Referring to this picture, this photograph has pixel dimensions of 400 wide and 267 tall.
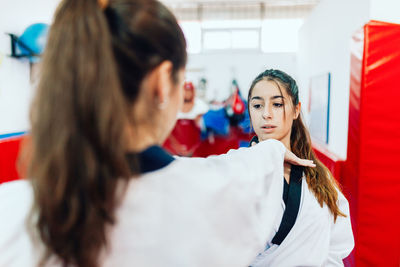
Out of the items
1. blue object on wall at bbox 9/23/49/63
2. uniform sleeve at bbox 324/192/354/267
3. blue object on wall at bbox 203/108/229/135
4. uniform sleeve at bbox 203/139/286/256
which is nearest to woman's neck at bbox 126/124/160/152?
uniform sleeve at bbox 203/139/286/256

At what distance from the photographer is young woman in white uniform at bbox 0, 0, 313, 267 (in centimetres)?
50

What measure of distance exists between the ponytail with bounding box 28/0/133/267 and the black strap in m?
0.66

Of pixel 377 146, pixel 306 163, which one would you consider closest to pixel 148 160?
pixel 306 163

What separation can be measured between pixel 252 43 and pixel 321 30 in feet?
10.3

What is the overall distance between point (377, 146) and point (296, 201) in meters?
1.06

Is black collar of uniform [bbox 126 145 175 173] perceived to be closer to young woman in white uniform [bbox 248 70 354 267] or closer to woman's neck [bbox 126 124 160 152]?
woman's neck [bbox 126 124 160 152]

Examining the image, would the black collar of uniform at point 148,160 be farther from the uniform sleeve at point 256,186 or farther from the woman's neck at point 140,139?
the uniform sleeve at point 256,186

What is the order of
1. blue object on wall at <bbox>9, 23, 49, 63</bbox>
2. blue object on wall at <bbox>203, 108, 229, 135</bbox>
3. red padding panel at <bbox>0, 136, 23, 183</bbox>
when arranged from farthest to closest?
1. blue object on wall at <bbox>203, 108, 229, 135</bbox>
2. blue object on wall at <bbox>9, 23, 49, 63</bbox>
3. red padding panel at <bbox>0, 136, 23, 183</bbox>

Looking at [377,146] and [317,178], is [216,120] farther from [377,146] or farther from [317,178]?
[317,178]

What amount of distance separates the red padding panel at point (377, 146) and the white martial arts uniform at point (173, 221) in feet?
4.92

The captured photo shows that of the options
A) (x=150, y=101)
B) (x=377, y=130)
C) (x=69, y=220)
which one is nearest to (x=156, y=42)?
(x=150, y=101)

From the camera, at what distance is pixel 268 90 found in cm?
121

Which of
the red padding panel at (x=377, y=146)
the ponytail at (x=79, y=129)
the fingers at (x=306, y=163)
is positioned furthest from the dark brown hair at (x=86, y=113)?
the red padding panel at (x=377, y=146)

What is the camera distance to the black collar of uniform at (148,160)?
0.56 meters
